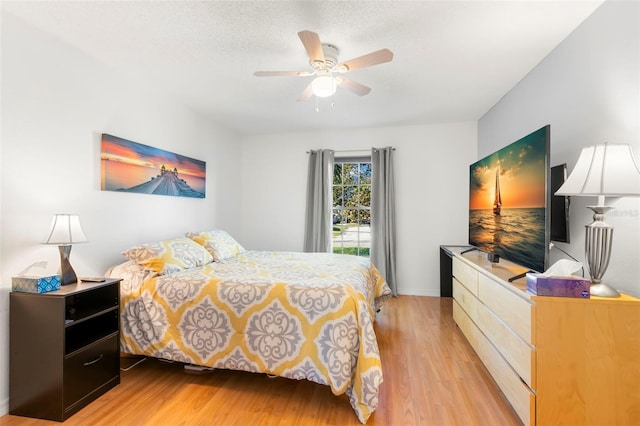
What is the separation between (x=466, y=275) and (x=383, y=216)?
179 centimetres

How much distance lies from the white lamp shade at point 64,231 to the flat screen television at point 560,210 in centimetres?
318

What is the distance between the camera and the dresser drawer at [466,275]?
8.15 ft

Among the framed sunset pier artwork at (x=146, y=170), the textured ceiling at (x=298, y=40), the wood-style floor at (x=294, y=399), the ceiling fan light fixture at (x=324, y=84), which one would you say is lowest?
the wood-style floor at (x=294, y=399)

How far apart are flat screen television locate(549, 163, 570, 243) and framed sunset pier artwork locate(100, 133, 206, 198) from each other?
3396 millimetres

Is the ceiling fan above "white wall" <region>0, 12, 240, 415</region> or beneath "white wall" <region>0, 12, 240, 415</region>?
above

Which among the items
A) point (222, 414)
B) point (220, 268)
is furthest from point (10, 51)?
point (222, 414)

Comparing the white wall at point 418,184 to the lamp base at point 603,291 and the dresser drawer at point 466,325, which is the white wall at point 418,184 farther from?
the lamp base at point 603,291

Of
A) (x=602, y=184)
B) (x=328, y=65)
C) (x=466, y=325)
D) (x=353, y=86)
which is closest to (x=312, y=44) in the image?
(x=328, y=65)

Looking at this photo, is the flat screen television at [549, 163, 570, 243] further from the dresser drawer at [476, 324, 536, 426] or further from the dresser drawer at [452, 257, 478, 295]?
the dresser drawer at [476, 324, 536, 426]

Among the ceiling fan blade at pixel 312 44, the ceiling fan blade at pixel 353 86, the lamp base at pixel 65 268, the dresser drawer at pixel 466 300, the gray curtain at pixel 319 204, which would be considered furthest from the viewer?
the gray curtain at pixel 319 204

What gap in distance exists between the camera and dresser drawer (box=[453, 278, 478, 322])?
8.11ft

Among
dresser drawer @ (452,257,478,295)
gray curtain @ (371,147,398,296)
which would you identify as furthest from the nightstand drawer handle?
gray curtain @ (371,147,398,296)

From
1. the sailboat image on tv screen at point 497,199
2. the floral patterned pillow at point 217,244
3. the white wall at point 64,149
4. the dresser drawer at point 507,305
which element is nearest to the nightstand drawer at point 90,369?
the white wall at point 64,149

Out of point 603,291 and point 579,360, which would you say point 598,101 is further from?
point 579,360
